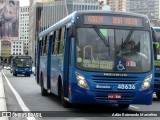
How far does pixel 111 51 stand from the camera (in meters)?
11.7

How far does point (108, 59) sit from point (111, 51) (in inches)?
10.0

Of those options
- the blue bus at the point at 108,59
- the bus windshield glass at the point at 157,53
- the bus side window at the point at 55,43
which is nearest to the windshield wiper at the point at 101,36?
the blue bus at the point at 108,59

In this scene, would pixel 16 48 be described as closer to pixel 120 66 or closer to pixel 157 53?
pixel 157 53

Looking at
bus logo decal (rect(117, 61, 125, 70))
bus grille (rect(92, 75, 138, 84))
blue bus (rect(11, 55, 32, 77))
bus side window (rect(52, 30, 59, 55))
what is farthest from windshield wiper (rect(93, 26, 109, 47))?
blue bus (rect(11, 55, 32, 77))

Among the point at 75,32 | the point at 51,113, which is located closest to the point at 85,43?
the point at 75,32

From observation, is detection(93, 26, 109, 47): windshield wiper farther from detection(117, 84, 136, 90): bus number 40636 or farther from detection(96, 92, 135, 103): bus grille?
detection(96, 92, 135, 103): bus grille

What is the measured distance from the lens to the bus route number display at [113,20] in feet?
39.4

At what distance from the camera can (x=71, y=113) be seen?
12.0m

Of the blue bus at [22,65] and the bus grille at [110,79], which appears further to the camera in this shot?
the blue bus at [22,65]

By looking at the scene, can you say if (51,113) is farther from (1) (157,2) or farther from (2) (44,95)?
(1) (157,2)

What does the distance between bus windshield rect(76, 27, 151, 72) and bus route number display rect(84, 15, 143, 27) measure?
21 cm

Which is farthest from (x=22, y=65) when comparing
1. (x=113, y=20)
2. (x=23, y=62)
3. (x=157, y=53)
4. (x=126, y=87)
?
(x=126, y=87)

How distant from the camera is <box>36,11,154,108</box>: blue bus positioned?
37.6 ft

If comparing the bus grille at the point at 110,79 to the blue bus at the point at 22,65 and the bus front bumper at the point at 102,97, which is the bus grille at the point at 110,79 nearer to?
the bus front bumper at the point at 102,97
